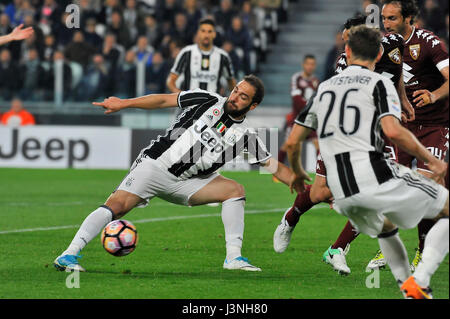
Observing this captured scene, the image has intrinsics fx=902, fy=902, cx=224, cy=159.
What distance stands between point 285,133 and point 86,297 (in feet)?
41.3

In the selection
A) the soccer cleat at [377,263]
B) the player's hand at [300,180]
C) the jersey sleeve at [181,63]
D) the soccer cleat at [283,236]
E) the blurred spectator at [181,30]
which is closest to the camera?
the player's hand at [300,180]

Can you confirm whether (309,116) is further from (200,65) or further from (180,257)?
(200,65)

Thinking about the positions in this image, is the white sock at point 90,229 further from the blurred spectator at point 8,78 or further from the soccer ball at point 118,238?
the blurred spectator at point 8,78

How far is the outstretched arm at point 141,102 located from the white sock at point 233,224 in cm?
95

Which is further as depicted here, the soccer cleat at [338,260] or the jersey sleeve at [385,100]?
the soccer cleat at [338,260]

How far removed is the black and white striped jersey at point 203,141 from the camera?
293 inches

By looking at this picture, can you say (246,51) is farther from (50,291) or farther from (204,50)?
(50,291)

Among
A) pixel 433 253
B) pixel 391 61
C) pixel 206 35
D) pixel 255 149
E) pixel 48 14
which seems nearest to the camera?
pixel 433 253

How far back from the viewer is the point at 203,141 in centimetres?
746

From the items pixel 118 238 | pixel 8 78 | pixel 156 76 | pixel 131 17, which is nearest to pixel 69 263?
pixel 118 238

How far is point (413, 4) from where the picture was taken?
24.4ft

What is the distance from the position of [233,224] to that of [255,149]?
650 millimetres

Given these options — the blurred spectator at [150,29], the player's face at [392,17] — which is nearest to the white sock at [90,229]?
the player's face at [392,17]

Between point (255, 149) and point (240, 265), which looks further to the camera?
point (255, 149)
